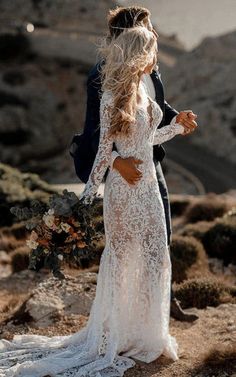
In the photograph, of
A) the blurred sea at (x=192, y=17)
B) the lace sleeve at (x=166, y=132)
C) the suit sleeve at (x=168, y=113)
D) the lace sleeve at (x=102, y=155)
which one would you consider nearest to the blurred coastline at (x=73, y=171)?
the lace sleeve at (x=102, y=155)

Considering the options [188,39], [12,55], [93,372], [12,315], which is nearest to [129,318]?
[93,372]

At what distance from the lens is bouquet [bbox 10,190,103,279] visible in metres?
5.16

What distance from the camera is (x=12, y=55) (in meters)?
46.5

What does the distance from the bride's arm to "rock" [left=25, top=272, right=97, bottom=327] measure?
2.28 metres

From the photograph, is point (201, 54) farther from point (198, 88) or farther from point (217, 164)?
point (217, 164)

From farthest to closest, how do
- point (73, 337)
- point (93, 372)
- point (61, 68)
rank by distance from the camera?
point (61, 68) → point (73, 337) → point (93, 372)

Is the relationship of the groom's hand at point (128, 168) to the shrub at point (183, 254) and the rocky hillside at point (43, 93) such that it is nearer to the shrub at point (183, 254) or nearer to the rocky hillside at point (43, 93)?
the shrub at point (183, 254)

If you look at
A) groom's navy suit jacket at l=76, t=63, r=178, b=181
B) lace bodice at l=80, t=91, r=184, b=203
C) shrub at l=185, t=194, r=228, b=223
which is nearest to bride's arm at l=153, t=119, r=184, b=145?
lace bodice at l=80, t=91, r=184, b=203

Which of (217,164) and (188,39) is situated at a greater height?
(188,39)

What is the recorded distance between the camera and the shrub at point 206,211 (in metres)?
13.8

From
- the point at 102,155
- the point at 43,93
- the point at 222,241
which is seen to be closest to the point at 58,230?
the point at 102,155

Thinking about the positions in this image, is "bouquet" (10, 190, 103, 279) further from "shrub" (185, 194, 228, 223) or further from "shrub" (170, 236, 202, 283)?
"shrub" (185, 194, 228, 223)

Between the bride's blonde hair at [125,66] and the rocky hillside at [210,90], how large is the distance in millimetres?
30852

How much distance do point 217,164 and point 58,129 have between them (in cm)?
1108
